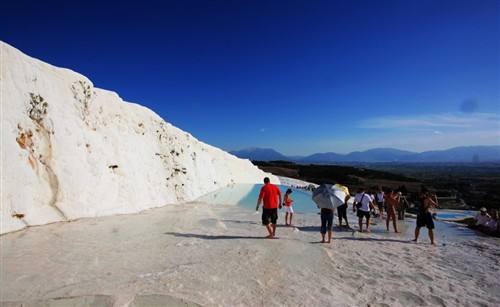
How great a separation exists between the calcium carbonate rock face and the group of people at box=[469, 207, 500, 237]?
14.4 meters

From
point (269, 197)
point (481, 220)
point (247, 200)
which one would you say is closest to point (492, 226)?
point (481, 220)

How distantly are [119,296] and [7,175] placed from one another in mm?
6768

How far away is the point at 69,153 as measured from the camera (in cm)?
1180

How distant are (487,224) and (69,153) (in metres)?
16.4

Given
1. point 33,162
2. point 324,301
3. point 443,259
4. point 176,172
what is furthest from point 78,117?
point 443,259

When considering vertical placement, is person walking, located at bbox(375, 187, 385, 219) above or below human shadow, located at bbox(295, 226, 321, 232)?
above

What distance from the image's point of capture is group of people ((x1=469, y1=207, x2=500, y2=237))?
1141cm

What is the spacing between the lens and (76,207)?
36.7 ft

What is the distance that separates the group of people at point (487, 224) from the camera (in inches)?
449

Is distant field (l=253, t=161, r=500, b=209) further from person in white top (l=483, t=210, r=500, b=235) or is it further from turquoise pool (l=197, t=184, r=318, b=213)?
person in white top (l=483, t=210, r=500, b=235)

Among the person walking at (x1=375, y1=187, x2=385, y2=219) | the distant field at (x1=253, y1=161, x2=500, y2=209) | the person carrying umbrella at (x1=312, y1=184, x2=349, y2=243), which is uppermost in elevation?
the person carrying umbrella at (x1=312, y1=184, x2=349, y2=243)

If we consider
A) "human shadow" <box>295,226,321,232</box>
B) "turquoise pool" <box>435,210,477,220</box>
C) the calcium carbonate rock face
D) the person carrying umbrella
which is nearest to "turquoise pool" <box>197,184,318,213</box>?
the calcium carbonate rock face

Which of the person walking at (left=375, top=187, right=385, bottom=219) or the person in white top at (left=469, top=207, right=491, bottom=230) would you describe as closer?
Answer: the person in white top at (left=469, top=207, right=491, bottom=230)

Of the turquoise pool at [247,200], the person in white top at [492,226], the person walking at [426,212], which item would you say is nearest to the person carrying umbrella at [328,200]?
the person walking at [426,212]
